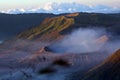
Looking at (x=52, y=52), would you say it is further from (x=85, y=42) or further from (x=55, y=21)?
(x=55, y=21)

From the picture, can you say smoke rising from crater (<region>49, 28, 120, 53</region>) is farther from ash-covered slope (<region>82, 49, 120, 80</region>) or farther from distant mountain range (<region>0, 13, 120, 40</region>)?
ash-covered slope (<region>82, 49, 120, 80</region>)

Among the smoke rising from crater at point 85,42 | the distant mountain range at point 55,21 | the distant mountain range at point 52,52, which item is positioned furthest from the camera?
the distant mountain range at point 55,21

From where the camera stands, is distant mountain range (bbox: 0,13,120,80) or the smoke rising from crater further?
the smoke rising from crater

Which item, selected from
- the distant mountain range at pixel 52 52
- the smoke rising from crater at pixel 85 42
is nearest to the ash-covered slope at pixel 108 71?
the distant mountain range at pixel 52 52

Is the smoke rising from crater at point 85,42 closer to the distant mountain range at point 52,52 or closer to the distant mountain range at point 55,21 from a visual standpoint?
the distant mountain range at point 52,52

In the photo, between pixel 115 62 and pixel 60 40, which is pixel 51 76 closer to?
pixel 115 62

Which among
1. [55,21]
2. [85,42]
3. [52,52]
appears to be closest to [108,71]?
[52,52]

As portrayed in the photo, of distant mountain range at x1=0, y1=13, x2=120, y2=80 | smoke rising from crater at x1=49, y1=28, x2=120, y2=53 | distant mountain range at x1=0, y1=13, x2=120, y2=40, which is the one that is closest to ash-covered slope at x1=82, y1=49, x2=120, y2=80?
distant mountain range at x1=0, y1=13, x2=120, y2=80

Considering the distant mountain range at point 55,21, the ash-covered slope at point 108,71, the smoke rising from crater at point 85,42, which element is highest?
the distant mountain range at point 55,21

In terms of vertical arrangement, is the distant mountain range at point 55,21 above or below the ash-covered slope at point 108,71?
above
